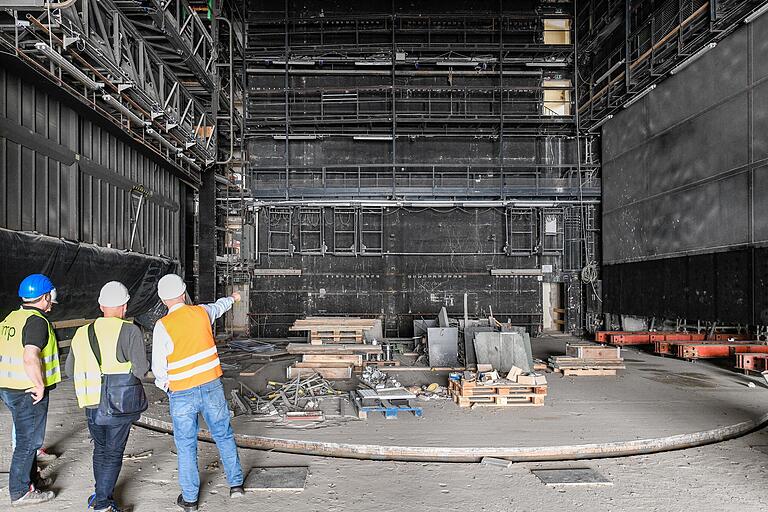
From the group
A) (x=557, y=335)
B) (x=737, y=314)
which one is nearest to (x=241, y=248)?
A: (x=557, y=335)

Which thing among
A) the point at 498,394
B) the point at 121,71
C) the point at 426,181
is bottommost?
the point at 498,394

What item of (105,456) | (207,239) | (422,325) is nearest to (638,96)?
(422,325)

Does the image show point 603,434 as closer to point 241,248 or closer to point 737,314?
point 737,314

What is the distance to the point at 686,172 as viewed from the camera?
13500mm

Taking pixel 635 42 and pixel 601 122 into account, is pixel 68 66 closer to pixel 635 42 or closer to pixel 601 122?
pixel 635 42

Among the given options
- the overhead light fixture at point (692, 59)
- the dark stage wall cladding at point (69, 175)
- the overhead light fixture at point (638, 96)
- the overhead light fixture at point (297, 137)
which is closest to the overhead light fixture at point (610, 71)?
the overhead light fixture at point (638, 96)

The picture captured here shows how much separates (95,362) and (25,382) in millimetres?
862

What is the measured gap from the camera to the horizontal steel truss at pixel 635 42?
11.7 m

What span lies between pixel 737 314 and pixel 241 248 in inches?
588

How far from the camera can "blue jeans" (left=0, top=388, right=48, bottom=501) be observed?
4.76 m

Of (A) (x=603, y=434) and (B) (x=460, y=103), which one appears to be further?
A: (B) (x=460, y=103)

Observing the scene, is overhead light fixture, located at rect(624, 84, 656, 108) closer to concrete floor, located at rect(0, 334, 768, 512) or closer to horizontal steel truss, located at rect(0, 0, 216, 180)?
concrete floor, located at rect(0, 334, 768, 512)

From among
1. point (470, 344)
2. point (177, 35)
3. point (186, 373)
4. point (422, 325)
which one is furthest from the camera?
point (422, 325)

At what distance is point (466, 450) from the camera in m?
6.34
